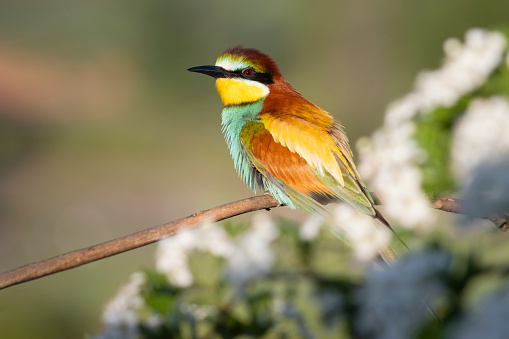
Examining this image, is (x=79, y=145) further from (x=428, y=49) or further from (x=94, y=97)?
(x=428, y=49)

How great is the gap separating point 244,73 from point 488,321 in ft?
4.89

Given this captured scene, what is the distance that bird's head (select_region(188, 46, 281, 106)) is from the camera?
1787 millimetres

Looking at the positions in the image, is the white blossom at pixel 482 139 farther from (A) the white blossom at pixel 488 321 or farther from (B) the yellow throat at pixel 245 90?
(B) the yellow throat at pixel 245 90

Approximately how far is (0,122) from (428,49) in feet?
9.51

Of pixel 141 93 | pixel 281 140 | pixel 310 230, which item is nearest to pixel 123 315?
pixel 310 230

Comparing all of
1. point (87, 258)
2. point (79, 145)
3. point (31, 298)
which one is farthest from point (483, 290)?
point (79, 145)

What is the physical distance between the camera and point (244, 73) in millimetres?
1792

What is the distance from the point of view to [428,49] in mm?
3891

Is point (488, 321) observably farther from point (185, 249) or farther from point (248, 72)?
point (248, 72)

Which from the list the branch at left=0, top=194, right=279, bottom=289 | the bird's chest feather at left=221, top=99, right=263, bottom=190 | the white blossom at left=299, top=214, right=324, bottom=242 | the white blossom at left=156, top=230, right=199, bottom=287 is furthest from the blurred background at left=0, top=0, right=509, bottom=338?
the white blossom at left=299, top=214, right=324, bottom=242

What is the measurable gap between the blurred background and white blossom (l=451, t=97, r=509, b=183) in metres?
2.38

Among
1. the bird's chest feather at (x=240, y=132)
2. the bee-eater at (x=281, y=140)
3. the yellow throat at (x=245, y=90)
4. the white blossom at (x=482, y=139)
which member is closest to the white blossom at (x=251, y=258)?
the white blossom at (x=482, y=139)

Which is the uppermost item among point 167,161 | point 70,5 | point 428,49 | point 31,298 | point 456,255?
point 70,5

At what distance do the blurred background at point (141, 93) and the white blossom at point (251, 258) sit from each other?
7.16ft
